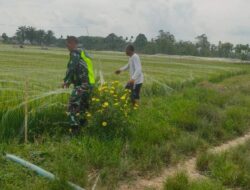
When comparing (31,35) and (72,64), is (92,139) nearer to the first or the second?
(72,64)

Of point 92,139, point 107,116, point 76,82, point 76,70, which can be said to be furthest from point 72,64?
point 92,139

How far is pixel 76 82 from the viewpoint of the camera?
6.43 metres

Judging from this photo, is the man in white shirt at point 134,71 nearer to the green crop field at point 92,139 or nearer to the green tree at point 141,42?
the green crop field at point 92,139

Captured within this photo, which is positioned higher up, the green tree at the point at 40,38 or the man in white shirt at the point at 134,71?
the green tree at the point at 40,38

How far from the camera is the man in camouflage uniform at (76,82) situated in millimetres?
6230

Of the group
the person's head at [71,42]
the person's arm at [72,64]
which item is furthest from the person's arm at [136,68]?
the person's head at [71,42]

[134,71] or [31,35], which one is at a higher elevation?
[31,35]

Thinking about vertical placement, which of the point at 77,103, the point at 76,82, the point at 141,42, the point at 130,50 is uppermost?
the point at 141,42

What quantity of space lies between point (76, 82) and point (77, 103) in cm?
37

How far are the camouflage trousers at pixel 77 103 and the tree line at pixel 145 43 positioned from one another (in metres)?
1.33

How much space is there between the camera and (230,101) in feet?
37.7

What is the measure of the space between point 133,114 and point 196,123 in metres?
1.36

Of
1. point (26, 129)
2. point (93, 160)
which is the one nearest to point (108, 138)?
point (93, 160)

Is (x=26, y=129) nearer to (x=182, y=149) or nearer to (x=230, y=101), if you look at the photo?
(x=182, y=149)
